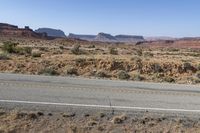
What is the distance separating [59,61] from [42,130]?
19.8m

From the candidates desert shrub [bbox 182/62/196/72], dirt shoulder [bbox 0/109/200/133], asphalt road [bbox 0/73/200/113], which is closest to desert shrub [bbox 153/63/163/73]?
desert shrub [bbox 182/62/196/72]

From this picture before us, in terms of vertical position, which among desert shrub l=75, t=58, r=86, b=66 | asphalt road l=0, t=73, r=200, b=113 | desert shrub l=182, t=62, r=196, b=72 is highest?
asphalt road l=0, t=73, r=200, b=113

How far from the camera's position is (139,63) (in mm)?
29750

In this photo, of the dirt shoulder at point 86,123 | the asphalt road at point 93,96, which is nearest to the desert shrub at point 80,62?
the asphalt road at point 93,96

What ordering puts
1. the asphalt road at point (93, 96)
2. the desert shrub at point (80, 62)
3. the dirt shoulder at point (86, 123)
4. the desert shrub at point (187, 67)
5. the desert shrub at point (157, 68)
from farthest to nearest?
the desert shrub at point (187, 67) → the desert shrub at point (157, 68) → the desert shrub at point (80, 62) → the asphalt road at point (93, 96) → the dirt shoulder at point (86, 123)

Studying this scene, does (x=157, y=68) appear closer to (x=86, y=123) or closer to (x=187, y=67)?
(x=187, y=67)

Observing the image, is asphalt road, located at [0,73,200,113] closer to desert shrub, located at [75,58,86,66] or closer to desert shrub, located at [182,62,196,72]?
desert shrub, located at [75,58,86,66]

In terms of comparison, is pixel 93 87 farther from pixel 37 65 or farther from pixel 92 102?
pixel 37 65

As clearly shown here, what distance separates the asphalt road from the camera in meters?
10.8

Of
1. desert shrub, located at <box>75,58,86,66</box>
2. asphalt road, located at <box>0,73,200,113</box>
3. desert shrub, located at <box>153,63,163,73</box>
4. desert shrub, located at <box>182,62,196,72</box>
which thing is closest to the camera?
asphalt road, located at <box>0,73,200,113</box>

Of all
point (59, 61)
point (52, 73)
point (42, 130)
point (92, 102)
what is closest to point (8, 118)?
point (42, 130)

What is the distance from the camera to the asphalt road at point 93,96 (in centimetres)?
1084

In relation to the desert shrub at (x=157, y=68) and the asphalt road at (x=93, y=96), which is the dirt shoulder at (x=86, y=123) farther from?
the desert shrub at (x=157, y=68)

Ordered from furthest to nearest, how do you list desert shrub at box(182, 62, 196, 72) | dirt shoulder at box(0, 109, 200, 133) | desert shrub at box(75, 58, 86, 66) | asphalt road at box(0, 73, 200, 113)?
1. desert shrub at box(182, 62, 196, 72)
2. desert shrub at box(75, 58, 86, 66)
3. asphalt road at box(0, 73, 200, 113)
4. dirt shoulder at box(0, 109, 200, 133)
